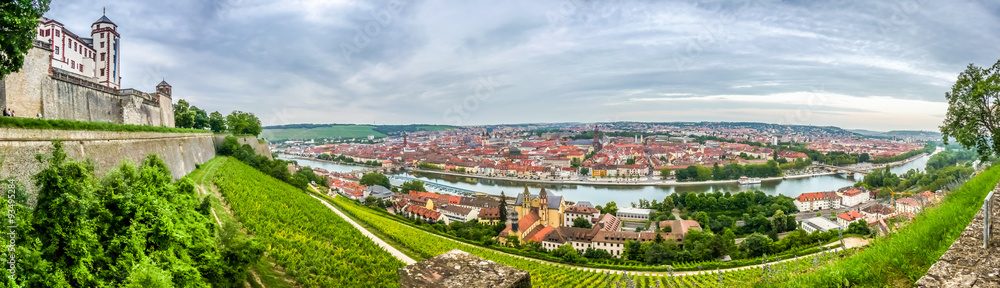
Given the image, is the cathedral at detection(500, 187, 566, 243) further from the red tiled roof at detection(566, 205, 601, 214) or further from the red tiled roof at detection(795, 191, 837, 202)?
the red tiled roof at detection(795, 191, 837, 202)

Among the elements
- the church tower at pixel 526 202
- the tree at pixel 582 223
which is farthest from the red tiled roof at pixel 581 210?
the church tower at pixel 526 202

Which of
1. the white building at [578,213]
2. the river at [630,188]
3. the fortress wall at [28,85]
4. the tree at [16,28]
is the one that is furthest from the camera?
the river at [630,188]

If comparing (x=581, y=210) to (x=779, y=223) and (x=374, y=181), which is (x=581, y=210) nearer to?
(x=779, y=223)

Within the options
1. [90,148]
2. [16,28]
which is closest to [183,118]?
[90,148]

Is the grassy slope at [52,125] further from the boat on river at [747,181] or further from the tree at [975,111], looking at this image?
the boat on river at [747,181]

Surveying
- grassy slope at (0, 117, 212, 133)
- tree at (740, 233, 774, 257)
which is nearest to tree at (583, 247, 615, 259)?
tree at (740, 233, 774, 257)

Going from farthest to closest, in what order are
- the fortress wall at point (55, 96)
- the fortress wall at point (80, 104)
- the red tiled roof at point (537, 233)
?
the red tiled roof at point (537, 233)
the fortress wall at point (80, 104)
the fortress wall at point (55, 96)

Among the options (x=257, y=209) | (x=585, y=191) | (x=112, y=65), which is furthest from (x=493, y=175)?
(x=257, y=209)

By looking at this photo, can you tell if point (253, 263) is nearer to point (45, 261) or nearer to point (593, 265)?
point (45, 261)
